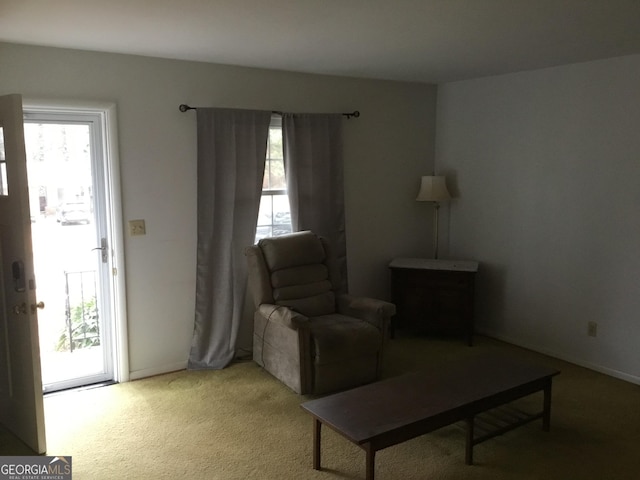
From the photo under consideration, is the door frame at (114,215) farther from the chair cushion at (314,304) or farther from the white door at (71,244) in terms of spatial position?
the chair cushion at (314,304)

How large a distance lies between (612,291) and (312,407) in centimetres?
256

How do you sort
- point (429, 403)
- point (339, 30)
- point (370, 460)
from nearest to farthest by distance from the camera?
point (370, 460), point (429, 403), point (339, 30)

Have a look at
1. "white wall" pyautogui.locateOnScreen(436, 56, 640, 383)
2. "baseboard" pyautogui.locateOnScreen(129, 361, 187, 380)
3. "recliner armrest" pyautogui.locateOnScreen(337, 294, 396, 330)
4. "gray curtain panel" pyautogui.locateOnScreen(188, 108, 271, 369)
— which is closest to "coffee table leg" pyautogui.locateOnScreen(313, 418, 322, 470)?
"recliner armrest" pyautogui.locateOnScreen(337, 294, 396, 330)

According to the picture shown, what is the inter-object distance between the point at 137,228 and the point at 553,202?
317 centimetres

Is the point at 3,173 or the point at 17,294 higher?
the point at 3,173

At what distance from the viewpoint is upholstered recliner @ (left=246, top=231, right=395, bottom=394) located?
142 inches

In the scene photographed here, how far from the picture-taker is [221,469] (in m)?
2.81

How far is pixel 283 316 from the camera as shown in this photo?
3695mm

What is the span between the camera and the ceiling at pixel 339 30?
2.61 metres

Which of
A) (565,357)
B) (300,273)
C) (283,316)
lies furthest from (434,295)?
(283,316)

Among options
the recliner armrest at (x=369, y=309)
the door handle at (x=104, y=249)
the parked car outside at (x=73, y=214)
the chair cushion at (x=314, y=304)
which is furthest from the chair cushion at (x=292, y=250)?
the parked car outside at (x=73, y=214)

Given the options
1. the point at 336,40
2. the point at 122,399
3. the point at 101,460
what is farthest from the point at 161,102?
the point at 101,460

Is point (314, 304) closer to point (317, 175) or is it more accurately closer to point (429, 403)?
point (317, 175)

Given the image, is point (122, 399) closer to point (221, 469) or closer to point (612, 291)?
point (221, 469)
